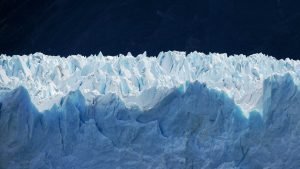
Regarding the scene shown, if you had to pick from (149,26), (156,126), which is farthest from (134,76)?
(149,26)

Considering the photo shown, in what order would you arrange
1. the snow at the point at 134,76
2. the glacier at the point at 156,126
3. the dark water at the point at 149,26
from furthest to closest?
the dark water at the point at 149,26 → the snow at the point at 134,76 → the glacier at the point at 156,126

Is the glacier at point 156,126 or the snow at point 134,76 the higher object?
the snow at point 134,76

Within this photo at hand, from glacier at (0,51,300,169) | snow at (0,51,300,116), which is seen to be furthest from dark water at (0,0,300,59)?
glacier at (0,51,300,169)

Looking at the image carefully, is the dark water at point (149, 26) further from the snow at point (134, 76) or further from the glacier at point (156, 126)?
the glacier at point (156, 126)

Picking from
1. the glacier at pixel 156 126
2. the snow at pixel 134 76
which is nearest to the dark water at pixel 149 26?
the snow at pixel 134 76

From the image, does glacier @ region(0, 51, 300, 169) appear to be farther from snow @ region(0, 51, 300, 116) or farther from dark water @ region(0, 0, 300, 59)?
dark water @ region(0, 0, 300, 59)

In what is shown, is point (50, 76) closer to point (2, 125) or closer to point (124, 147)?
point (2, 125)
